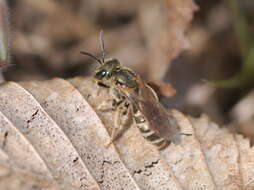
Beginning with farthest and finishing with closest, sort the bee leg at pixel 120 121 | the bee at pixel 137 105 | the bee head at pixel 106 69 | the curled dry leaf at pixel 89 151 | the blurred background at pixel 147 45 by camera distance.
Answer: the blurred background at pixel 147 45 → the bee head at pixel 106 69 → the bee at pixel 137 105 → the bee leg at pixel 120 121 → the curled dry leaf at pixel 89 151

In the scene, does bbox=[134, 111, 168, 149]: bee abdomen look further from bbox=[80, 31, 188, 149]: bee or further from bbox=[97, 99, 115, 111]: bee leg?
bbox=[97, 99, 115, 111]: bee leg

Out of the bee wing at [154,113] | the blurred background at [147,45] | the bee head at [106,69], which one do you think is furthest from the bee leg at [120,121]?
the blurred background at [147,45]

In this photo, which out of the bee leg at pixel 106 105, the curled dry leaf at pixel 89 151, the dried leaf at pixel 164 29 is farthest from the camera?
the dried leaf at pixel 164 29

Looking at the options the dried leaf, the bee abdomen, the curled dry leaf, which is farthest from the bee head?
the dried leaf

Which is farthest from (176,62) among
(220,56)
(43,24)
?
(43,24)

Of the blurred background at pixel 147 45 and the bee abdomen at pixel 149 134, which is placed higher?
the blurred background at pixel 147 45

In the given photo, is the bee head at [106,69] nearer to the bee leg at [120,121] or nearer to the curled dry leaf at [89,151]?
the curled dry leaf at [89,151]

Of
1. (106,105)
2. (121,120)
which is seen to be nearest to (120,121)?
(121,120)
